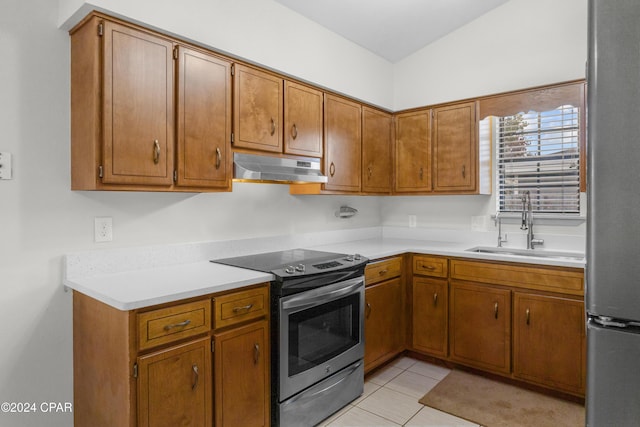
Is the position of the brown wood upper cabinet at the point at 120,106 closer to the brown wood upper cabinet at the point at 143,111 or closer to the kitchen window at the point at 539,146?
the brown wood upper cabinet at the point at 143,111

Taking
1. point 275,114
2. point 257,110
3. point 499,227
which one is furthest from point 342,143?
point 499,227

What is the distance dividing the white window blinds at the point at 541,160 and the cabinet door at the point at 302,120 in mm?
1651

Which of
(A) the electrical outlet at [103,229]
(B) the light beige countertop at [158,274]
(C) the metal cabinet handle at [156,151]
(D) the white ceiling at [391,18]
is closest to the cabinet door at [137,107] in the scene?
(C) the metal cabinet handle at [156,151]

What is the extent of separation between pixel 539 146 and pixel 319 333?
7.80 feet

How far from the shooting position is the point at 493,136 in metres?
3.49

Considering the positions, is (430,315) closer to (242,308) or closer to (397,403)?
(397,403)

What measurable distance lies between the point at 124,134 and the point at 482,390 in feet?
9.15

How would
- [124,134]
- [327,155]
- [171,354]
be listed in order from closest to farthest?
[171,354] → [124,134] → [327,155]

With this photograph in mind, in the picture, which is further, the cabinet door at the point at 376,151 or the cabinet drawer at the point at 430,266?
the cabinet door at the point at 376,151

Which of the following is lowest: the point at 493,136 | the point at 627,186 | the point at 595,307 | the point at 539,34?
the point at 595,307

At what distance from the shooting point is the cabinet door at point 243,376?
1.92m

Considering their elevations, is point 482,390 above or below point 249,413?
below

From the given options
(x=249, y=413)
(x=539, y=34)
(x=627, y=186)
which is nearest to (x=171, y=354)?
(x=249, y=413)

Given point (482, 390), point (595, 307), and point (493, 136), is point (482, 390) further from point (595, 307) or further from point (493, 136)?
point (595, 307)
